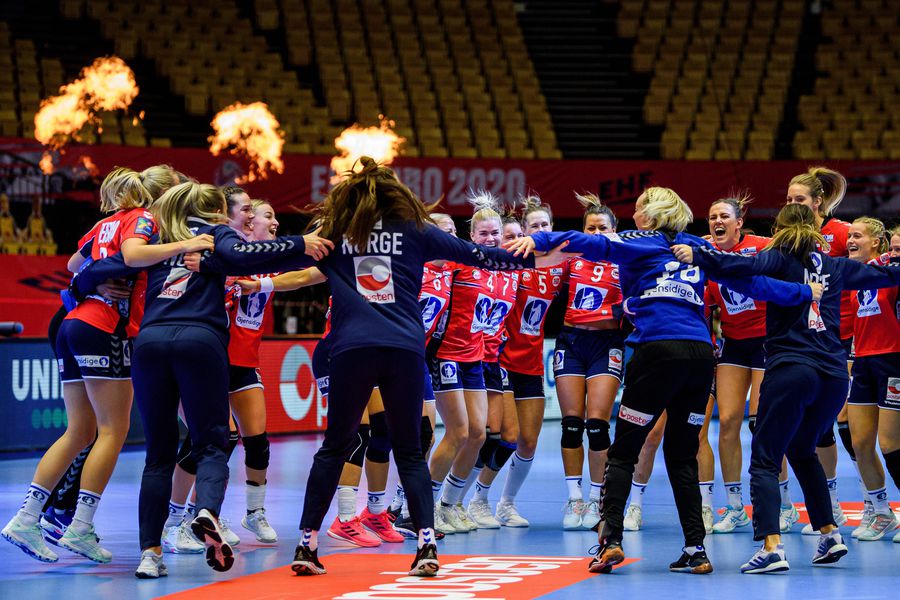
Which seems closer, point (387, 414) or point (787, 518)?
point (387, 414)

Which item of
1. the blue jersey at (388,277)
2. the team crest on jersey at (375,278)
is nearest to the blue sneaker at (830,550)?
the blue jersey at (388,277)

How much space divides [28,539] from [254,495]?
1.32 m

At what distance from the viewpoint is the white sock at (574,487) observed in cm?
737

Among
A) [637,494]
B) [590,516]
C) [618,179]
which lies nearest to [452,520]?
[590,516]

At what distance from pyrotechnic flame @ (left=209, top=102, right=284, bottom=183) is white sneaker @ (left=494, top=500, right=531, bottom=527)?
10793mm

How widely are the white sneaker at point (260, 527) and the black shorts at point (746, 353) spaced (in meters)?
2.98

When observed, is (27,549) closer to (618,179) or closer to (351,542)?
(351,542)

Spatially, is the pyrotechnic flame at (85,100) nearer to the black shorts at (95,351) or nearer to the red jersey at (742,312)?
the black shorts at (95,351)

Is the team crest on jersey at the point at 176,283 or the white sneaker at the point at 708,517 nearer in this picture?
the team crest on jersey at the point at 176,283

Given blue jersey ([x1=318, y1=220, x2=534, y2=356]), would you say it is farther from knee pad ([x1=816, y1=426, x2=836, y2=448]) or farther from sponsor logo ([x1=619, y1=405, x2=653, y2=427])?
knee pad ([x1=816, y1=426, x2=836, y2=448])

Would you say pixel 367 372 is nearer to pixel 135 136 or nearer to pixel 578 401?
pixel 578 401

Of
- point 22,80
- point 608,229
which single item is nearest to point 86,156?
point 22,80

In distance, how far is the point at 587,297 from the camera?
7523mm

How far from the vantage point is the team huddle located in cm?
541
